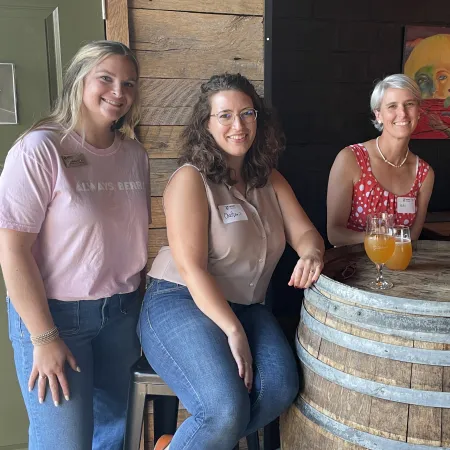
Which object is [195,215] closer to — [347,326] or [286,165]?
[347,326]

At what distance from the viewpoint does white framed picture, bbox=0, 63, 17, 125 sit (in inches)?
66.1

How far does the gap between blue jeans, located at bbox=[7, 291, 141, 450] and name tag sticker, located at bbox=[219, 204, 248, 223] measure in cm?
37

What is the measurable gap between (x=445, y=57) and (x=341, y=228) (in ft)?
5.78

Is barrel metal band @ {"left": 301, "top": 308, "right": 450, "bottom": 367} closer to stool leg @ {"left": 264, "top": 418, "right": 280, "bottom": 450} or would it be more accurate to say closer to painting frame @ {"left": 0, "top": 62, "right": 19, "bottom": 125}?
stool leg @ {"left": 264, "top": 418, "right": 280, "bottom": 450}

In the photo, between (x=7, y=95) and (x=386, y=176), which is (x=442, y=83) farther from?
(x=7, y=95)

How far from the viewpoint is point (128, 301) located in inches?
59.1

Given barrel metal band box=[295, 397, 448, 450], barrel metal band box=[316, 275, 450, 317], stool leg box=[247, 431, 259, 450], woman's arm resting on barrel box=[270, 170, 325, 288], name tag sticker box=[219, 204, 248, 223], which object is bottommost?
stool leg box=[247, 431, 259, 450]

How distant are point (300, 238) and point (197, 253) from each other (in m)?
0.34

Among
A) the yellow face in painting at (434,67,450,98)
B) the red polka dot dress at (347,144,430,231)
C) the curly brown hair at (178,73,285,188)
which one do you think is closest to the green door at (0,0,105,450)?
the curly brown hair at (178,73,285,188)

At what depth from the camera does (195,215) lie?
4.55ft

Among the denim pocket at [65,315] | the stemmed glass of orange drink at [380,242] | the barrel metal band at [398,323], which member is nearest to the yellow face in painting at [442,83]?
the stemmed glass of orange drink at [380,242]

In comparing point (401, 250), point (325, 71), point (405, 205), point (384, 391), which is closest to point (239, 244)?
point (401, 250)

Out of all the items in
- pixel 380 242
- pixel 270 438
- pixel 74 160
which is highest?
pixel 74 160

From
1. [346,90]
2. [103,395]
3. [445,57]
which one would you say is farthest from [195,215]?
[445,57]
